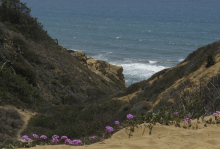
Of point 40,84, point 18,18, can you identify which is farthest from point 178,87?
point 18,18

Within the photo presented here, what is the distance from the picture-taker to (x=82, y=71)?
27234 millimetres

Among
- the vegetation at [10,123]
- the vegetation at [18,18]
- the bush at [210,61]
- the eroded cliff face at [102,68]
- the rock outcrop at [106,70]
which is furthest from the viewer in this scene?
the rock outcrop at [106,70]

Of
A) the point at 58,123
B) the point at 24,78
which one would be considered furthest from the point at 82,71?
the point at 58,123

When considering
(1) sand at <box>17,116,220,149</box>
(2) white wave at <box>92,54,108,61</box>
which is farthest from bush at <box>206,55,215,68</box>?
(2) white wave at <box>92,54,108,61</box>

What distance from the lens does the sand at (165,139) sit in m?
4.71

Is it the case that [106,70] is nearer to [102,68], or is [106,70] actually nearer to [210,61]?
[102,68]

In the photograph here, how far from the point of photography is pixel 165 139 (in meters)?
4.99

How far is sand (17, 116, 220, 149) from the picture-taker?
185 inches

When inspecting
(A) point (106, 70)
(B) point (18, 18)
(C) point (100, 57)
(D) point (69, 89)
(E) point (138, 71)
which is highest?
(C) point (100, 57)

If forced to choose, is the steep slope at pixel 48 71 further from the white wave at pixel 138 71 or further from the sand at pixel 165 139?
the white wave at pixel 138 71

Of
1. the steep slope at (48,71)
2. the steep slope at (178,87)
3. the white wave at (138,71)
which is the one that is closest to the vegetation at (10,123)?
the steep slope at (48,71)

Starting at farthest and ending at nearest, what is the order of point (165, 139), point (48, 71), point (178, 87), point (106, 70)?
point (106, 70), point (48, 71), point (178, 87), point (165, 139)

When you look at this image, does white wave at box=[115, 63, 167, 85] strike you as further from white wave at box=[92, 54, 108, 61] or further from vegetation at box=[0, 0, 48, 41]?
vegetation at box=[0, 0, 48, 41]

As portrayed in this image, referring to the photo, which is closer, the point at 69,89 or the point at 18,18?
the point at 69,89
